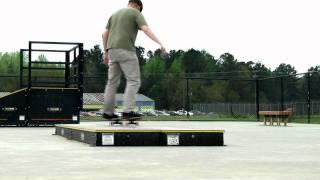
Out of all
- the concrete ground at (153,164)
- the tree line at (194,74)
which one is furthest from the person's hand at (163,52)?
the tree line at (194,74)

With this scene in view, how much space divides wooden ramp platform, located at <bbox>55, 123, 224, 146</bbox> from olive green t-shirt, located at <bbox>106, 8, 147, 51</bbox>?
1.13 m

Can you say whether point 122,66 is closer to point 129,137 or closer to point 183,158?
point 129,137

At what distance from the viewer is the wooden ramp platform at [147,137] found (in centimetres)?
719

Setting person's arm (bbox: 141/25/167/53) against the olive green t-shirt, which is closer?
person's arm (bbox: 141/25/167/53)

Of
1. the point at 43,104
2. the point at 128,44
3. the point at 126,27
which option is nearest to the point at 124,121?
the point at 128,44

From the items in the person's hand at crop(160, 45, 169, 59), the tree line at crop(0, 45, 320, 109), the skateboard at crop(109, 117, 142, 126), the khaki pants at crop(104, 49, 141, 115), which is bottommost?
the skateboard at crop(109, 117, 142, 126)

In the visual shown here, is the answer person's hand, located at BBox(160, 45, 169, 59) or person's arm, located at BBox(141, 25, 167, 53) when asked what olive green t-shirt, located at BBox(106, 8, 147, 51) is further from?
person's hand, located at BBox(160, 45, 169, 59)

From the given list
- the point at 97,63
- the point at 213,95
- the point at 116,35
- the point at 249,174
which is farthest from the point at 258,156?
the point at 97,63

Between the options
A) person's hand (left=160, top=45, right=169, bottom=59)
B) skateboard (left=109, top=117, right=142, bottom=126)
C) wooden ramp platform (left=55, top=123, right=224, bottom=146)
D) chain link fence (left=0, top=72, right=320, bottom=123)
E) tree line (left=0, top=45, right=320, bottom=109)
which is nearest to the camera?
wooden ramp platform (left=55, top=123, right=224, bottom=146)

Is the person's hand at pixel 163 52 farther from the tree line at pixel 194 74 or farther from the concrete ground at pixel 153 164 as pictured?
the tree line at pixel 194 74

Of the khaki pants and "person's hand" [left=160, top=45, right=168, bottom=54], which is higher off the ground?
"person's hand" [left=160, top=45, right=168, bottom=54]

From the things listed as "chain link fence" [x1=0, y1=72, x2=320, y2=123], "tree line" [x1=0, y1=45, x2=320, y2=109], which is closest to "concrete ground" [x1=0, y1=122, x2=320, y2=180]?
"chain link fence" [x1=0, y1=72, x2=320, y2=123]

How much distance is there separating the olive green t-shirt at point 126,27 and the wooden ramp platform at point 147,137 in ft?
3.70

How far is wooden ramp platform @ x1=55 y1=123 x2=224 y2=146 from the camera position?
7.19 m
